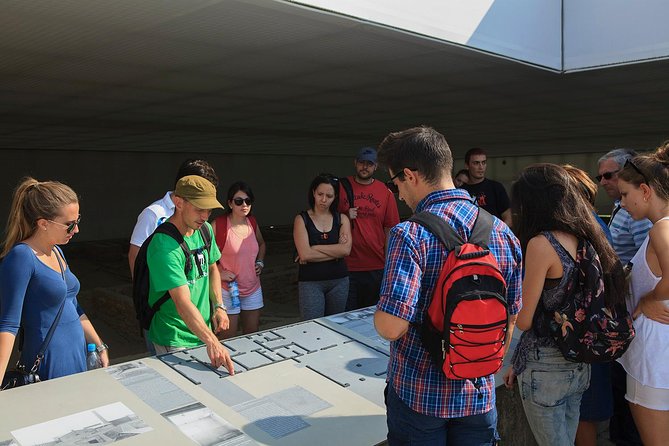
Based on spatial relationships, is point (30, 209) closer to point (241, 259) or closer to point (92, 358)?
point (92, 358)

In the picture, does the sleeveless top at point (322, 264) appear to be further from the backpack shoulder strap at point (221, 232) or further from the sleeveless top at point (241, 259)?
the backpack shoulder strap at point (221, 232)

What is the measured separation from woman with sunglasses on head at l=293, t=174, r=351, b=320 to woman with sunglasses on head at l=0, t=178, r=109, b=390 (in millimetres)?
1934

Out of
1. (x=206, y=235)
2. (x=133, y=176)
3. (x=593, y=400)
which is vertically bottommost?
(x=593, y=400)

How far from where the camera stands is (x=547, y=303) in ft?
7.50

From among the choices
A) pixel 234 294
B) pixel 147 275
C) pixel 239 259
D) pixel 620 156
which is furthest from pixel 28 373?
pixel 620 156

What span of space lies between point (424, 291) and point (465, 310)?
0.17 m

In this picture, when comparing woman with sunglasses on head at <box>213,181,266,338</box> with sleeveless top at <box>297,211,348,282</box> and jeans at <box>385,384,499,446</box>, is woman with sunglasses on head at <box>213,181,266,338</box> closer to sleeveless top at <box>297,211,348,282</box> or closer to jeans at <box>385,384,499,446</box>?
sleeveless top at <box>297,211,348,282</box>

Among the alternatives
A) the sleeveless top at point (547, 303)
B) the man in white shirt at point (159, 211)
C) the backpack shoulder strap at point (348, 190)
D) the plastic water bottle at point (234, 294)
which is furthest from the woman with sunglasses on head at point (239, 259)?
the sleeveless top at point (547, 303)

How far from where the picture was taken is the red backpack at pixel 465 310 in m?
1.65

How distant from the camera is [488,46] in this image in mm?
5188

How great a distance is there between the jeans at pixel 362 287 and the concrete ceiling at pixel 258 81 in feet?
7.14

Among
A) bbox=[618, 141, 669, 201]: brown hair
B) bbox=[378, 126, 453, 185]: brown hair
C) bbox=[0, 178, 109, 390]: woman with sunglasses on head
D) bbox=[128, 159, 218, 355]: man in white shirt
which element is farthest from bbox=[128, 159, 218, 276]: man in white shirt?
bbox=[618, 141, 669, 201]: brown hair

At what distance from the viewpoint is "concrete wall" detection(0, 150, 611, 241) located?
1622 cm

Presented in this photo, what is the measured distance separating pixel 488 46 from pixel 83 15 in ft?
12.4
